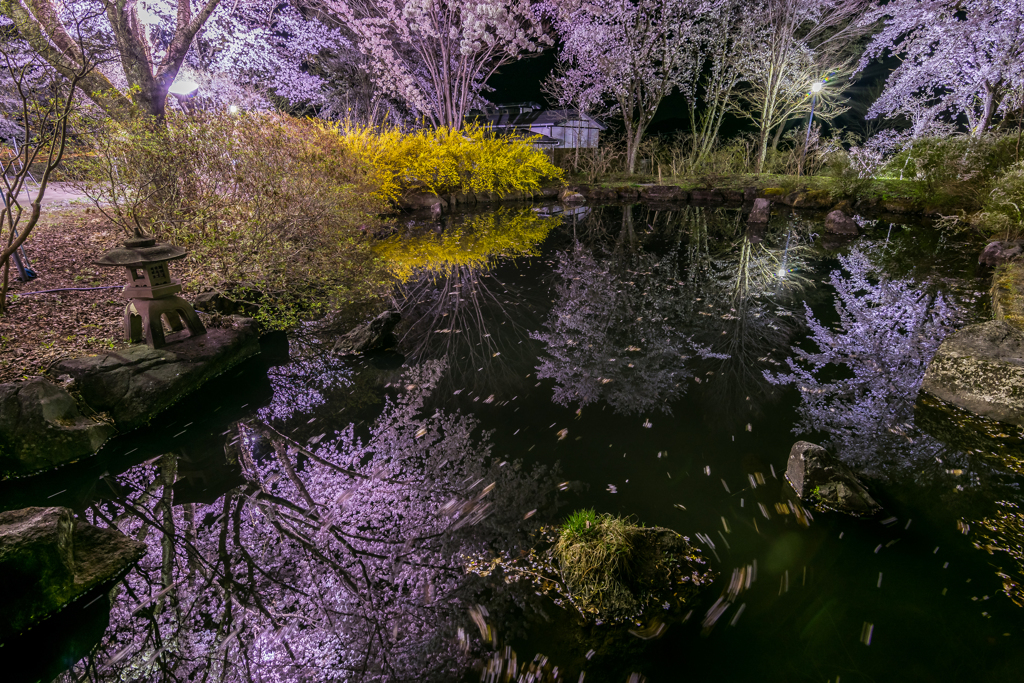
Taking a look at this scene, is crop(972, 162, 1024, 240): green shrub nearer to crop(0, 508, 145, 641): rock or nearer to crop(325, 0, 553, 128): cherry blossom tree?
crop(0, 508, 145, 641): rock

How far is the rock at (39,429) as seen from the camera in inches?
152

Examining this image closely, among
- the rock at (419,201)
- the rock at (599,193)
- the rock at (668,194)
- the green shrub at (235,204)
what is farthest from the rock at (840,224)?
the green shrub at (235,204)

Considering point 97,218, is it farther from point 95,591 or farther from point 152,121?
point 95,591

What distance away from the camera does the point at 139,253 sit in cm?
477

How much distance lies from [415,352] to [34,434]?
362 cm

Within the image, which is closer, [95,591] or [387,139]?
[95,591]

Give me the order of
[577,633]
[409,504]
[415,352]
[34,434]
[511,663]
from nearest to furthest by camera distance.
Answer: [511,663] < [577,633] < [409,504] < [34,434] < [415,352]

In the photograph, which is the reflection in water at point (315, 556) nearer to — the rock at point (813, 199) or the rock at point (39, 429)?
the rock at point (39, 429)

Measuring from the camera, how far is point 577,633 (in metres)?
2.57

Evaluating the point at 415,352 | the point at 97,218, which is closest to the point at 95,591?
the point at 415,352

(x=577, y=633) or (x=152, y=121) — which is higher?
(x=152, y=121)

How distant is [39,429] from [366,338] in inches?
124

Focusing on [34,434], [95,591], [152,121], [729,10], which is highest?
[729,10]

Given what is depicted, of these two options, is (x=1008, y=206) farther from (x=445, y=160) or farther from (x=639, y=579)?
(x=445, y=160)
